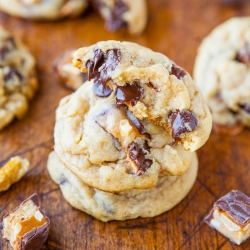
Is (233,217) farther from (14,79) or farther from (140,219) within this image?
(14,79)

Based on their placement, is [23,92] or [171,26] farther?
[171,26]

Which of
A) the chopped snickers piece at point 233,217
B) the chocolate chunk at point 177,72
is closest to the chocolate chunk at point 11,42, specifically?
the chocolate chunk at point 177,72

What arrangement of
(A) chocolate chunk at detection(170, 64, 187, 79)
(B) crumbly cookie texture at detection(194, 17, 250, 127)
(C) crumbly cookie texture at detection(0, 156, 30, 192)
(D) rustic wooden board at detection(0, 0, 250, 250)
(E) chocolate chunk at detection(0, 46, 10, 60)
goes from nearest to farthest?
1. (A) chocolate chunk at detection(170, 64, 187, 79)
2. (D) rustic wooden board at detection(0, 0, 250, 250)
3. (C) crumbly cookie texture at detection(0, 156, 30, 192)
4. (B) crumbly cookie texture at detection(194, 17, 250, 127)
5. (E) chocolate chunk at detection(0, 46, 10, 60)

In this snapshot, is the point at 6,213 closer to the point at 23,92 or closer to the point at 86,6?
the point at 23,92

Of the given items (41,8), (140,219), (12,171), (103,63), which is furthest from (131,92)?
(41,8)

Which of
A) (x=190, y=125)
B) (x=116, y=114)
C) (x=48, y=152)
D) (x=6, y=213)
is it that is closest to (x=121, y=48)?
(x=116, y=114)

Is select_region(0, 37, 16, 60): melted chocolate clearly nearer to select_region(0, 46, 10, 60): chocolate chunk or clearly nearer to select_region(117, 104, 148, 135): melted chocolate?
select_region(0, 46, 10, 60): chocolate chunk

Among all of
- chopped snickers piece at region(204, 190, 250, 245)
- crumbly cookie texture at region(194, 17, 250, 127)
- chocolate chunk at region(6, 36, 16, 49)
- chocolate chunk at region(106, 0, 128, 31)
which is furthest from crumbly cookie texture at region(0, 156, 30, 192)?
chocolate chunk at region(106, 0, 128, 31)

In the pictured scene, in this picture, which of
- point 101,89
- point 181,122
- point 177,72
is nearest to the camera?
point 181,122
